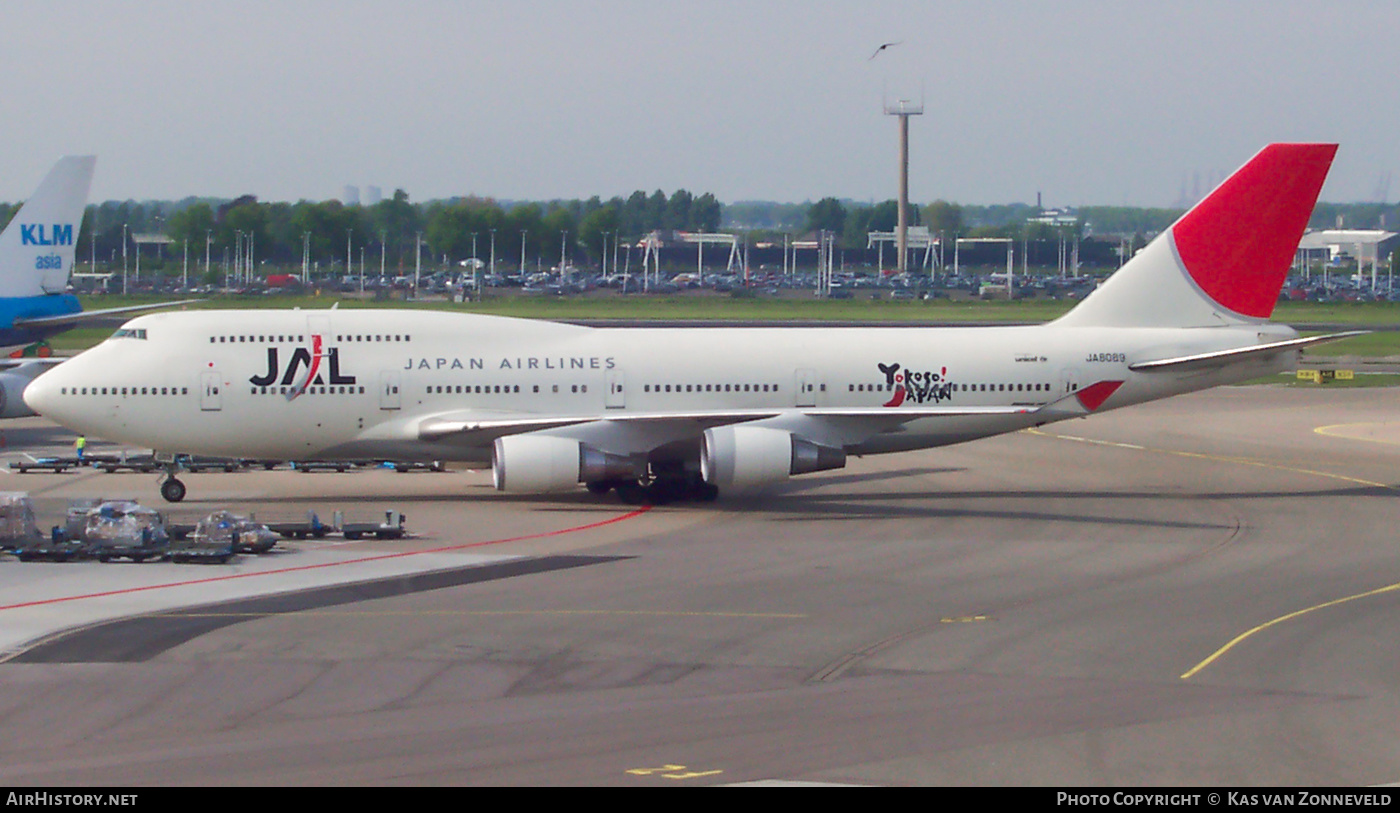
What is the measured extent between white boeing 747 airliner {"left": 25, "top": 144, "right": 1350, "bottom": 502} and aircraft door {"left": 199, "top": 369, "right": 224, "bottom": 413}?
0.04 m

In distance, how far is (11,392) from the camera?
45.3 meters

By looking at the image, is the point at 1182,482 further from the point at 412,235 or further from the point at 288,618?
the point at 412,235

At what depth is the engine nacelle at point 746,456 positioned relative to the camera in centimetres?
3319

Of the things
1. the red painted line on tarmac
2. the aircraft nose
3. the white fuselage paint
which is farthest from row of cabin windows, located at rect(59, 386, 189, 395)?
the red painted line on tarmac

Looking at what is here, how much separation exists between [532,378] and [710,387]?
4184 mm

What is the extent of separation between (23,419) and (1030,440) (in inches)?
1373

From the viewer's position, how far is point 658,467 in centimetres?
3544

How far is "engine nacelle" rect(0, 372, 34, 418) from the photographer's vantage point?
4506cm

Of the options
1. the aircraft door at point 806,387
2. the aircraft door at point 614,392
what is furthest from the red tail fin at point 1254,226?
the aircraft door at point 614,392

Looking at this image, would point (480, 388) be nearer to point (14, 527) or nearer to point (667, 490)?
point (667, 490)

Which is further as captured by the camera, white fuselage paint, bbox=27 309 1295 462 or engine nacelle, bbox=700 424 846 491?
white fuselage paint, bbox=27 309 1295 462

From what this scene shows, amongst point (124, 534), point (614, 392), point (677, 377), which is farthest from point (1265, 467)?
point (124, 534)

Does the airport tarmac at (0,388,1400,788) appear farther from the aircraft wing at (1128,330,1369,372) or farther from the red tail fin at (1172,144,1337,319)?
the red tail fin at (1172,144,1337,319)

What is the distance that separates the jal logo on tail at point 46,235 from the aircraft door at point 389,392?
21007 mm
